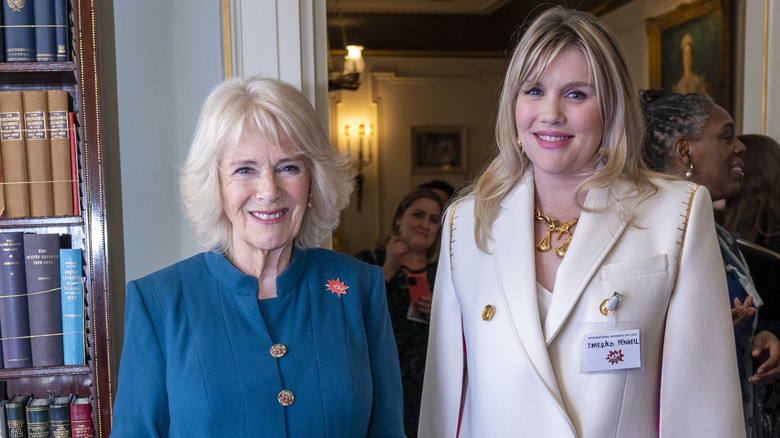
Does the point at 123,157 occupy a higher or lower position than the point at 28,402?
higher

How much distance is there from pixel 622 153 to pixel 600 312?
0.38m

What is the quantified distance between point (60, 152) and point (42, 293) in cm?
44

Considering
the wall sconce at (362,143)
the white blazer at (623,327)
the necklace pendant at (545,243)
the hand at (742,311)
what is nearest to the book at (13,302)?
the white blazer at (623,327)

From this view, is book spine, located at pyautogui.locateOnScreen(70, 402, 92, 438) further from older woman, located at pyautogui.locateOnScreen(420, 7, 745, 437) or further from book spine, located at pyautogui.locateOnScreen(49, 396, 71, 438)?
older woman, located at pyautogui.locateOnScreen(420, 7, 745, 437)

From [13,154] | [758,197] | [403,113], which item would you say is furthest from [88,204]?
[403,113]

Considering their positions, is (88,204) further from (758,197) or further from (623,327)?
(758,197)

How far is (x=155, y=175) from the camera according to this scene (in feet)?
8.73

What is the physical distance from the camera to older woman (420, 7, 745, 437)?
5.22 ft

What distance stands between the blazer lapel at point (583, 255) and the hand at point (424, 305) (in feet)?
5.04

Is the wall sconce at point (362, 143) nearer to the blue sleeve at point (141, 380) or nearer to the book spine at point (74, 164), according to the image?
the book spine at point (74, 164)

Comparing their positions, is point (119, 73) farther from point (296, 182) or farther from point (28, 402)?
point (296, 182)

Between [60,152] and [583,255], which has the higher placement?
[60,152]

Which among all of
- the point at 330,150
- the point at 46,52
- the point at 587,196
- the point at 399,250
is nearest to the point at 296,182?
the point at 330,150

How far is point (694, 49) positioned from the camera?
5934 mm
